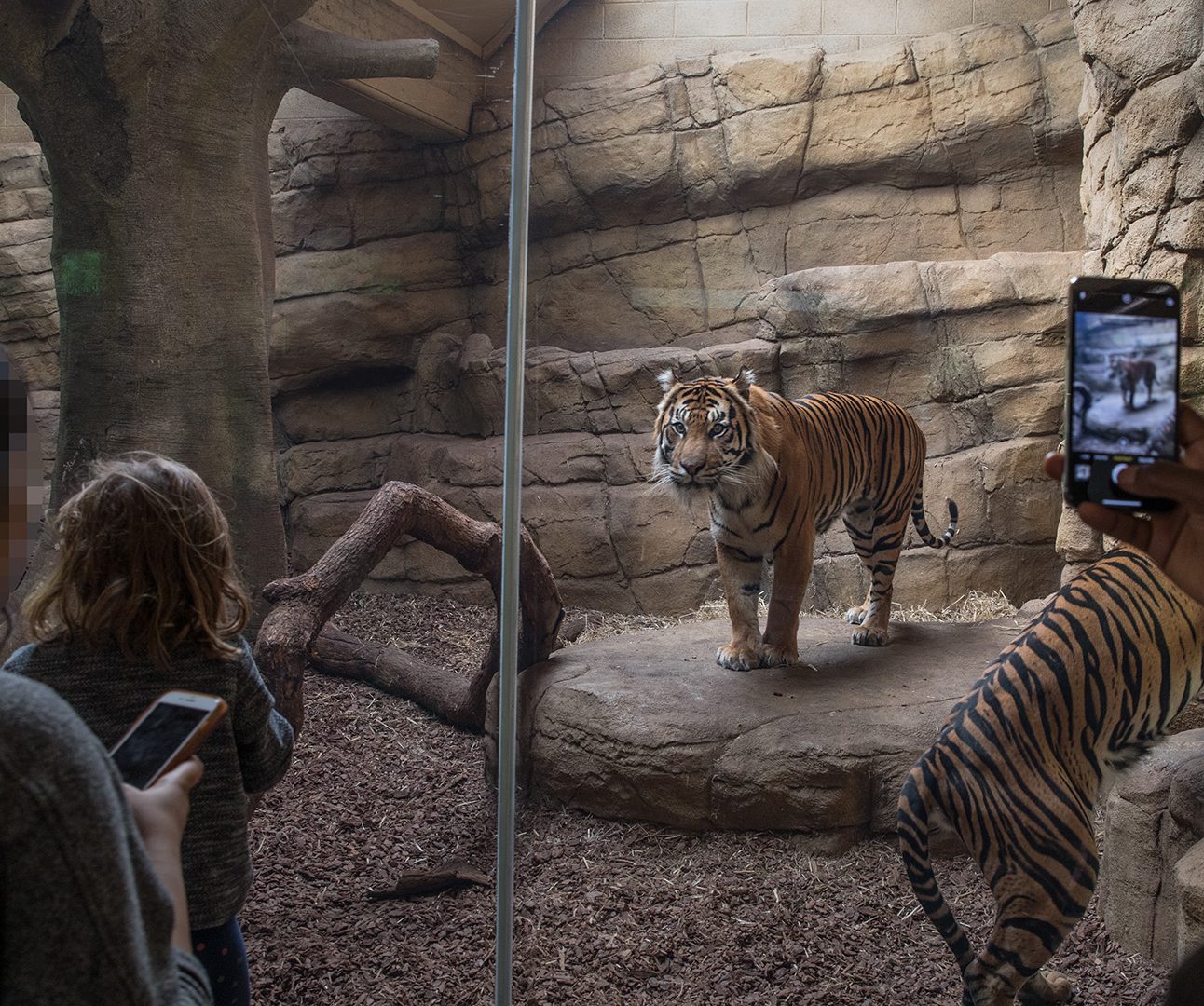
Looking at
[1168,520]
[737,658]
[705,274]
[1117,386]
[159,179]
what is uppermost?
[159,179]

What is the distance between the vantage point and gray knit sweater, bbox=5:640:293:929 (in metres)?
1.24

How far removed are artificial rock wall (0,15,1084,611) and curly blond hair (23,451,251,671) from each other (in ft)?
2.38

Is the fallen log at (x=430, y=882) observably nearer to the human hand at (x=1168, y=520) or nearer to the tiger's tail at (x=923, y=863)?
the tiger's tail at (x=923, y=863)

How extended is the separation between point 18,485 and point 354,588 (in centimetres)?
111

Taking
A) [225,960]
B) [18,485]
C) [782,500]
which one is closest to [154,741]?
[18,485]

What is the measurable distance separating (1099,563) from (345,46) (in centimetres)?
163

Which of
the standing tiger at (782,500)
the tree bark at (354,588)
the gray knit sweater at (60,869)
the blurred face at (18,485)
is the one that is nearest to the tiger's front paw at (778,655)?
the standing tiger at (782,500)

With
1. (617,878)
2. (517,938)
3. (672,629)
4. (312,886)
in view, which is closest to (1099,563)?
(672,629)

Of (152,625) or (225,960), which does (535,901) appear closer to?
(225,960)

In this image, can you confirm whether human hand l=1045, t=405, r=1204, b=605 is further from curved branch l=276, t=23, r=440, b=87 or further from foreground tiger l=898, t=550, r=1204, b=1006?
curved branch l=276, t=23, r=440, b=87

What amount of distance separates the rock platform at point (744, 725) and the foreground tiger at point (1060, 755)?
146 millimetres

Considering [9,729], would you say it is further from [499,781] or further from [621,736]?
[621,736]

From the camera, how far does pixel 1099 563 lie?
163 centimetres

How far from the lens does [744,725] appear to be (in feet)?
7.46
